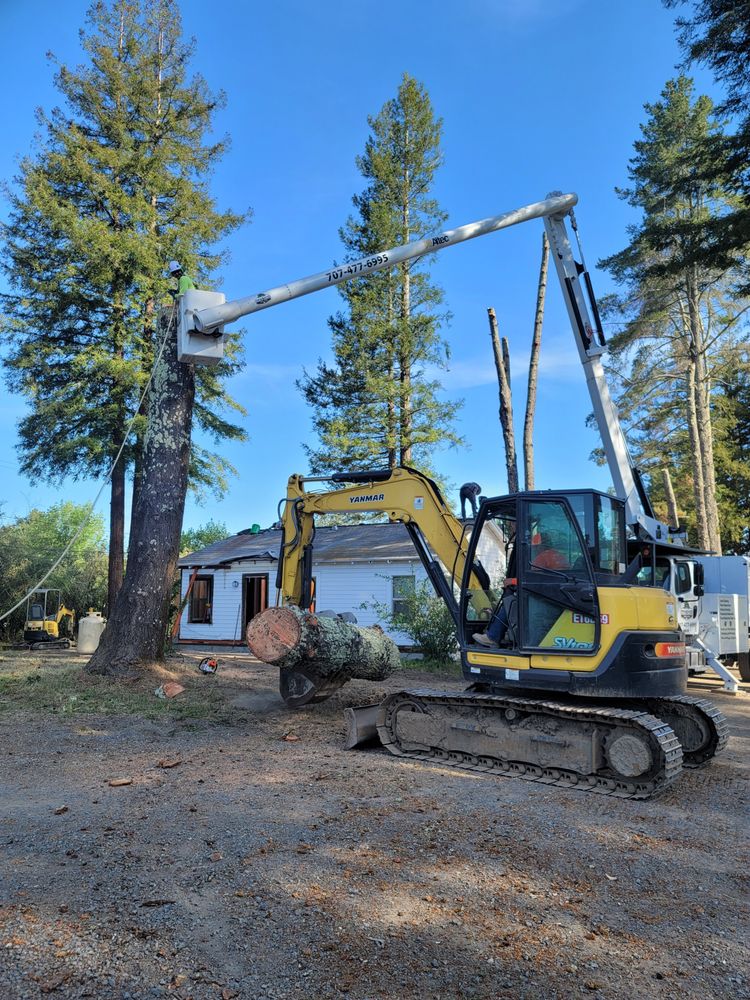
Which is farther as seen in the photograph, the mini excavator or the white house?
the white house

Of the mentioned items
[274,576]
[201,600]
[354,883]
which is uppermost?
[274,576]

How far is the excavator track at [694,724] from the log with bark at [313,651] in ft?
11.7

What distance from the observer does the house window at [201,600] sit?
24516 mm

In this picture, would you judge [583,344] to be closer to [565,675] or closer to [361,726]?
[565,675]

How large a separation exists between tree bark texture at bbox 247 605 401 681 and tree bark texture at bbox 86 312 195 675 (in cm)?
248

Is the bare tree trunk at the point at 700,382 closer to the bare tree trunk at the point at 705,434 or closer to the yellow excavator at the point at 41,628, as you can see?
the bare tree trunk at the point at 705,434

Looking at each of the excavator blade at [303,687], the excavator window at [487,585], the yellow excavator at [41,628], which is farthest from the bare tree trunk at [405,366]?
the excavator window at [487,585]

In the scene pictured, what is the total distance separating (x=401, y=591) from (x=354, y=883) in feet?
48.8

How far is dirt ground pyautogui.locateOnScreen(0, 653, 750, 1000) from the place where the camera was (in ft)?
10.3

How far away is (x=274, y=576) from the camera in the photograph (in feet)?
76.6

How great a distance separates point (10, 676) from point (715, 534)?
21.0 metres

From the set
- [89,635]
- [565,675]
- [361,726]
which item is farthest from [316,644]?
[89,635]

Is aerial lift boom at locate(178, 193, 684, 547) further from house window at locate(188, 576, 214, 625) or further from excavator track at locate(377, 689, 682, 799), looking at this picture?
house window at locate(188, 576, 214, 625)

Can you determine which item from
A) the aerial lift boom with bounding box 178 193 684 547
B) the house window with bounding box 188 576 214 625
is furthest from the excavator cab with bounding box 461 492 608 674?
the house window with bounding box 188 576 214 625
